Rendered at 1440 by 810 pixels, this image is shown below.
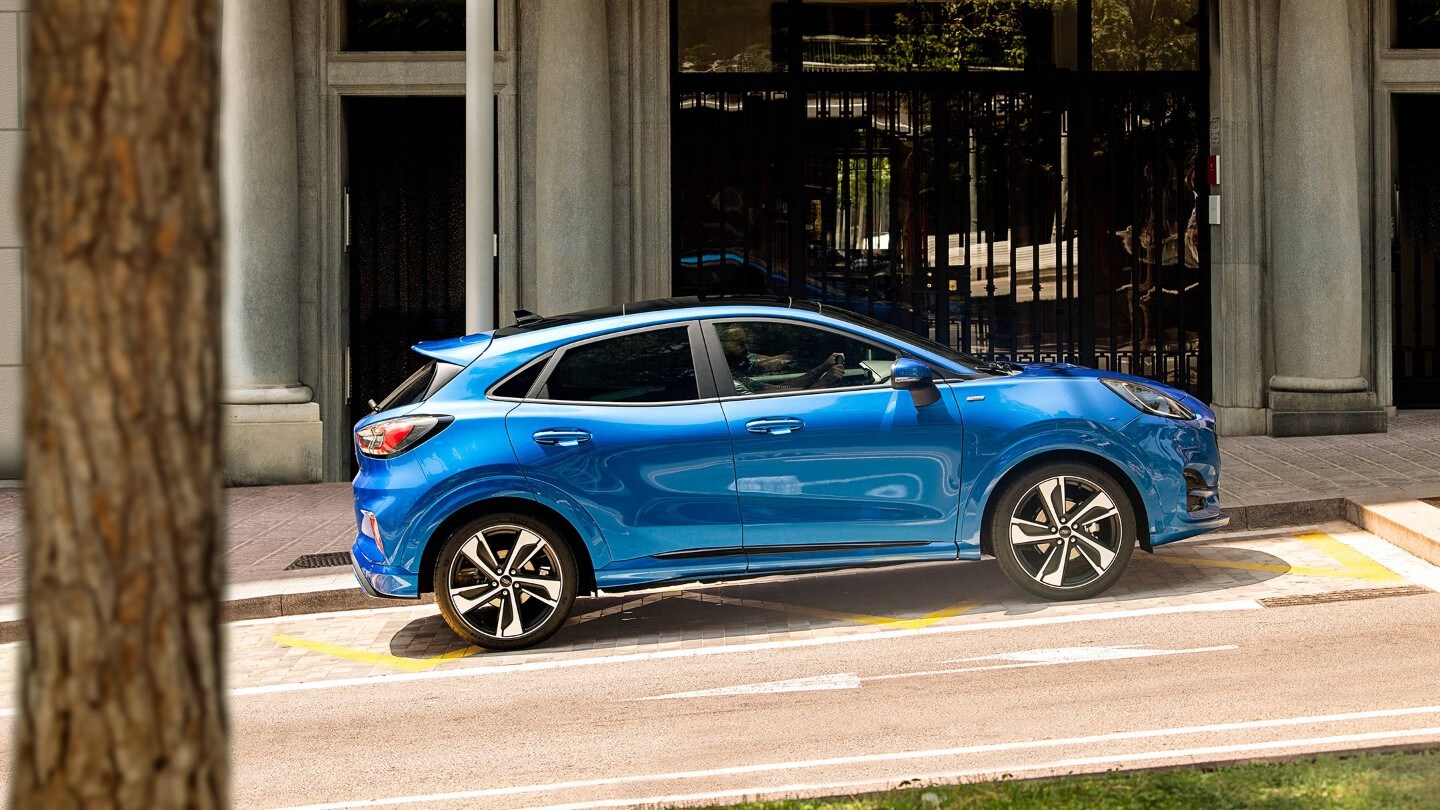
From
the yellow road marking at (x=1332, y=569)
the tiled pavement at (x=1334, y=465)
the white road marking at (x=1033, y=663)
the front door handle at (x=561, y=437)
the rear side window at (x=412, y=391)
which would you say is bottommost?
the white road marking at (x=1033, y=663)

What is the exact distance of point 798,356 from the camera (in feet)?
27.1

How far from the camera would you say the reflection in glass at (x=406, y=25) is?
583 inches

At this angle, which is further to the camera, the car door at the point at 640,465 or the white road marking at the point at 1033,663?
the car door at the point at 640,465

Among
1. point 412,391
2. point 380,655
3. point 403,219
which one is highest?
point 403,219

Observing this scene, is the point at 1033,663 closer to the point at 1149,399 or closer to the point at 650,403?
the point at 1149,399

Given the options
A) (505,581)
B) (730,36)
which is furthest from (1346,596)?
(730,36)

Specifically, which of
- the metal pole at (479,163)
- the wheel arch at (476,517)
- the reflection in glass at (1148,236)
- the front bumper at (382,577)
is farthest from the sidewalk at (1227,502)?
the metal pole at (479,163)

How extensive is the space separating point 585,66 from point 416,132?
1.78m

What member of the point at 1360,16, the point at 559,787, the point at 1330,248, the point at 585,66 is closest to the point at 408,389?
the point at 559,787

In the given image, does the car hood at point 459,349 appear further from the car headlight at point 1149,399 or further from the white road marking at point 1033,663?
the car headlight at point 1149,399

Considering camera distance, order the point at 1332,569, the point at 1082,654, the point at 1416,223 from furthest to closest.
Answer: the point at 1416,223 < the point at 1332,569 < the point at 1082,654

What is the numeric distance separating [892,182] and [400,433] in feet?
26.9

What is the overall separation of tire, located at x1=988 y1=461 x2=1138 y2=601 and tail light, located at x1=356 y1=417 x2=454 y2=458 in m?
2.83

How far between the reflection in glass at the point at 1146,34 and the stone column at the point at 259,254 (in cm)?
746
